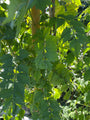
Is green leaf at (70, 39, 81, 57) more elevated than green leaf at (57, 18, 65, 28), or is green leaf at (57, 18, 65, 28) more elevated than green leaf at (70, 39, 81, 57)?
green leaf at (57, 18, 65, 28)

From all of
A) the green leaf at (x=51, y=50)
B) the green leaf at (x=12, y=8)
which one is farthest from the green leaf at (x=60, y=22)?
the green leaf at (x=12, y=8)

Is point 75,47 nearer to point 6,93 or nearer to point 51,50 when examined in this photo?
point 51,50

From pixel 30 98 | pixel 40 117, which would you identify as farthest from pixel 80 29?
pixel 30 98

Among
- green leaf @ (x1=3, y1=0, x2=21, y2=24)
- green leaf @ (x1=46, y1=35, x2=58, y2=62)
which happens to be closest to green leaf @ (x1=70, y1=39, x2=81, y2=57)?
green leaf @ (x1=46, y1=35, x2=58, y2=62)

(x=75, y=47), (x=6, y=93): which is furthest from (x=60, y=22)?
(x=6, y=93)

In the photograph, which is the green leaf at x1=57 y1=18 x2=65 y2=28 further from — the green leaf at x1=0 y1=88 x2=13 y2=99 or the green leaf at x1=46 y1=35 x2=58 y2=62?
the green leaf at x1=0 y1=88 x2=13 y2=99

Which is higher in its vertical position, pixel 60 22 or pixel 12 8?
pixel 60 22

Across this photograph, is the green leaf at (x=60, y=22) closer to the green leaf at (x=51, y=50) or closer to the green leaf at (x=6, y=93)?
the green leaf at (x=51, y=50)

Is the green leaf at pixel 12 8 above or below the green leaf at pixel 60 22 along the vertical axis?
below

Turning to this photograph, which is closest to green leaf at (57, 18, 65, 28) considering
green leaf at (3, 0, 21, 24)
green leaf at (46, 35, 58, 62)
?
green leaf at (46, 35, 58, 62)

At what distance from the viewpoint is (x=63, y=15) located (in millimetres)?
484

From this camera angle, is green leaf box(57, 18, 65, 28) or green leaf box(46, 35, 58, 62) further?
green leaf box(57, 18, 65, 28)

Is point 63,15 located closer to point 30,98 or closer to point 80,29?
point 80,29

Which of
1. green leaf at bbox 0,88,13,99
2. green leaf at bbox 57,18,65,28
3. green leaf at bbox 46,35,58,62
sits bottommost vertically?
green leaf at bbox 0,88,13,99
